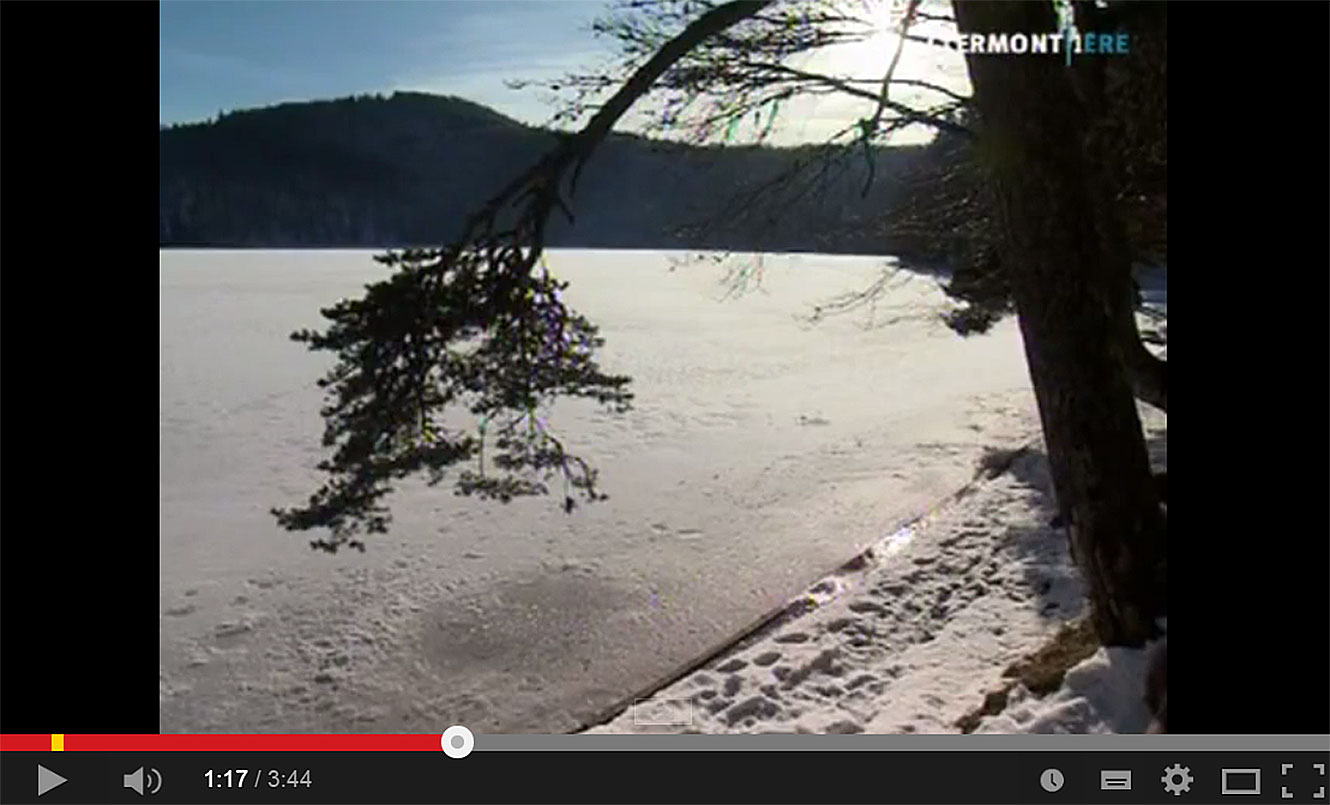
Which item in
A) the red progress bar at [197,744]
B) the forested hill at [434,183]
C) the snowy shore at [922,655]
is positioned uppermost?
the forested hill at [434,183]

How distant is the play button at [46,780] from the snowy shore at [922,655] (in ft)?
8.32

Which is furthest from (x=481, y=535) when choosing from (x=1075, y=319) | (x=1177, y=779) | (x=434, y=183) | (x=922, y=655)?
(x=1177, y=779)

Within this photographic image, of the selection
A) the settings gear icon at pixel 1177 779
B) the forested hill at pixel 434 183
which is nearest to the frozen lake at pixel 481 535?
the forested hill at pixel 434 183

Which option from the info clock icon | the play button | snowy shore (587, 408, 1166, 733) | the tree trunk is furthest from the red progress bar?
the tree trunk

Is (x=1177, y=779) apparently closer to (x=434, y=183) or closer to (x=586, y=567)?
(x=434, y=183)

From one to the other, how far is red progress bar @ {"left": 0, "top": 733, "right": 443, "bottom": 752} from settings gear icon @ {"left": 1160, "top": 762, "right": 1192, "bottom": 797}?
4.72 ft

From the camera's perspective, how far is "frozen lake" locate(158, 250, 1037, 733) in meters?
4.12

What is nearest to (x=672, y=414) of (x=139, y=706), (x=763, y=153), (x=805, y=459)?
(x=805, y=459)

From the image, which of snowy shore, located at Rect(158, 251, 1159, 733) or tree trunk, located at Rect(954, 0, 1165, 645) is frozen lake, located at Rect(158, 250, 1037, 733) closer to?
snowy shore, located at Rect(158, 251, 1159, 733)

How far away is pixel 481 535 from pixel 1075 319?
5.23 m

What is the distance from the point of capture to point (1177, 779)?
1511 mm

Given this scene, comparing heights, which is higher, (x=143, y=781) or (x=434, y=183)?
(x=434, y=183)

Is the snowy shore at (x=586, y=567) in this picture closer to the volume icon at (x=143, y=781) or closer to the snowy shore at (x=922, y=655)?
the snowy shore at (x=922, y=655)

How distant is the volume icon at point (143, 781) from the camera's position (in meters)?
1.58
